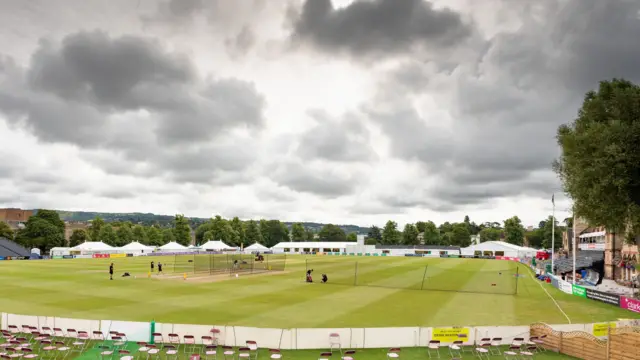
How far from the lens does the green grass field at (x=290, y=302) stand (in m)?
29.0

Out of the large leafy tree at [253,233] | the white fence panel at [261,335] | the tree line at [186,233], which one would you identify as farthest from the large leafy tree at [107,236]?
the white fence panel at [261,335]

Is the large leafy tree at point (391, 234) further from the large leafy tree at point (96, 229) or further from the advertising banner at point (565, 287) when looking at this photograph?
the advertising banner at point (565, 287)

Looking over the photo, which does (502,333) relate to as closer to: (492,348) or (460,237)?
(492,348)

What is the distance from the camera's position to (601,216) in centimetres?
3406

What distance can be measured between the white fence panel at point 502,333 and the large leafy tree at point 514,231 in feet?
540

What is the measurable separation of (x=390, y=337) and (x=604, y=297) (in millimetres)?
28267

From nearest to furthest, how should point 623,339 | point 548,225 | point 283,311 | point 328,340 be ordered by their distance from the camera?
point 623,339 → point 328,340 → point 283,311 → point 548,225

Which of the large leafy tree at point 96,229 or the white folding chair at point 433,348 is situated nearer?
the white folding chair at point 433,348

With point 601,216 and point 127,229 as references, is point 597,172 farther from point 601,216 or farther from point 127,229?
point 127,229

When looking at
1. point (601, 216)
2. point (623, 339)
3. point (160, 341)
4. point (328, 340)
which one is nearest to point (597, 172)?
point (601, 216)

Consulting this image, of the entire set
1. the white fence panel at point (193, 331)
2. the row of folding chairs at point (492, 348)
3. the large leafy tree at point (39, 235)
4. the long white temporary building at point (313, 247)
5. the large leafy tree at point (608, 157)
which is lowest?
the long white temporary building at point (313, 247)

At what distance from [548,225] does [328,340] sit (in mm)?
168931

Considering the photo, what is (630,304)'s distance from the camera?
115 ft

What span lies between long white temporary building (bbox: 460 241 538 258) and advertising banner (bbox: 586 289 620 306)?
79.6 metres
